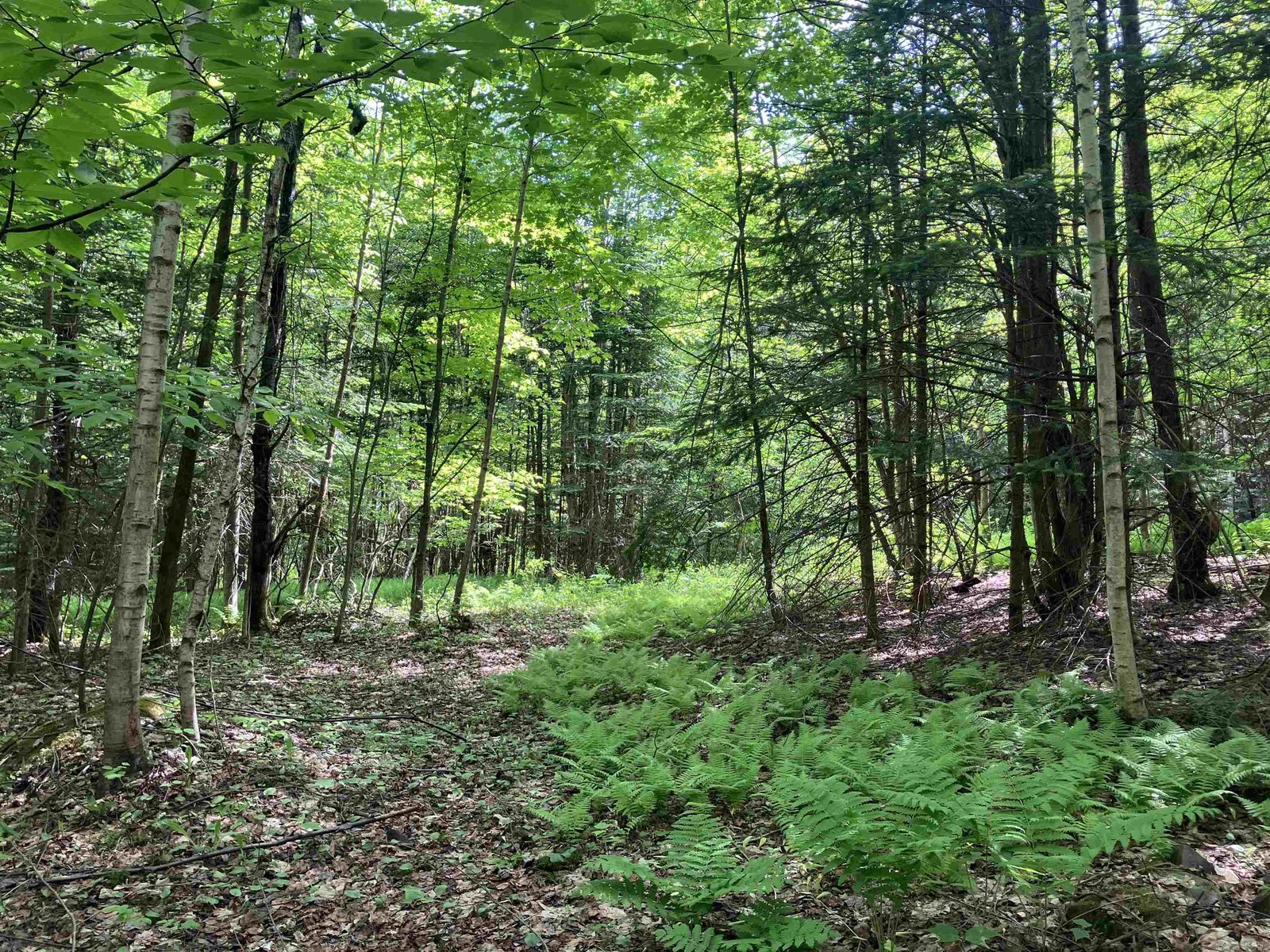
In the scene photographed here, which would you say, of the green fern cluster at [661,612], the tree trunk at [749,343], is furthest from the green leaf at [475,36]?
the green fern cluster at [661,612]

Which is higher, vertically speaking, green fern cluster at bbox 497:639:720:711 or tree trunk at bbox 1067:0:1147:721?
tree trunk at bbox 1067:0:1147:721

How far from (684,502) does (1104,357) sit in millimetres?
4181

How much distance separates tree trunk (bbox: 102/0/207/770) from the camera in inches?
173

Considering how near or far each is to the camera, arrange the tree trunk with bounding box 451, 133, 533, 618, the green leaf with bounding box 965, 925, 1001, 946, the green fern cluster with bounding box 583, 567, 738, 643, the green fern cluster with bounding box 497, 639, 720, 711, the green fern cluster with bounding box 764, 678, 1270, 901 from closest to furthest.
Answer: the green leaf with bounding box 965, 925, 1001, 946, the green fern cluster with bounding box 764, 678, 1270, 901, the green fern cluster with bounding box 497, 639, 720, 711, the tree trunk with bounding box 451, 133, 533, 618, the green fern cluster with bounding box 583, 567, 738, 643

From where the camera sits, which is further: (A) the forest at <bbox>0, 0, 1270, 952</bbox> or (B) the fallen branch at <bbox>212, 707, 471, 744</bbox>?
(B) the fallen branch at <bbox>212, 707, 471, 744</bbox>

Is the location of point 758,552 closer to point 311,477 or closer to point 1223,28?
point 1223,28

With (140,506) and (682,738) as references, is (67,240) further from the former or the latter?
(682,738)

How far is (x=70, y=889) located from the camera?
355cm

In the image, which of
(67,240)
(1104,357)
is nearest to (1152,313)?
(1104,357)

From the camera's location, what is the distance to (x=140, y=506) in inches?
177

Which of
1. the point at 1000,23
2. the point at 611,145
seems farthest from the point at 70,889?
the point at 1000,23

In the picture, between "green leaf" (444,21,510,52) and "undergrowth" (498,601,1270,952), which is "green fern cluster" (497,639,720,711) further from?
"green leaf" (444,21,510,52)

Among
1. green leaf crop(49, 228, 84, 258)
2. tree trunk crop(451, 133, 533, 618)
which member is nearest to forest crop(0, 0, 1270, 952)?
green leaf crop(49, 228, 84, 258)

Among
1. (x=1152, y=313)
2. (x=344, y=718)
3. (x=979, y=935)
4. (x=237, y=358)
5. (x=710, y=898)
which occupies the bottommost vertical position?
(x=344, y=718)
